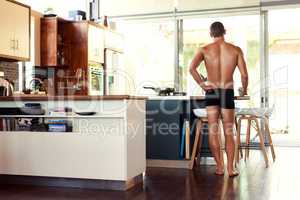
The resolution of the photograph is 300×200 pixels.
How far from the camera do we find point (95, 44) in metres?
7.12

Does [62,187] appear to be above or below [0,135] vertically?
below

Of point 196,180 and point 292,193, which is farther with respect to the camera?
point 196,180

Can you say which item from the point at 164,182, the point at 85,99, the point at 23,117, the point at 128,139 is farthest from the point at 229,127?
the point at 23,117

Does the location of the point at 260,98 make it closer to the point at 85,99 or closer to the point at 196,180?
the point at 196,180

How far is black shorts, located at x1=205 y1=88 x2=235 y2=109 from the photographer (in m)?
4.49

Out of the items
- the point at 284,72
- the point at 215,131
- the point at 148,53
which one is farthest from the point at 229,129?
the point at 148,53

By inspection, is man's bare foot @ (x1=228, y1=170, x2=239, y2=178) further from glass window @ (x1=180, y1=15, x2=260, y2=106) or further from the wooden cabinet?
the wooden cabinet

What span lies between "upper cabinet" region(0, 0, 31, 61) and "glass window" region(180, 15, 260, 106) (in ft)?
11.1

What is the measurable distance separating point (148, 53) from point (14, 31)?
3.77 meters

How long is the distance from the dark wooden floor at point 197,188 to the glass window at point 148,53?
3.75 m

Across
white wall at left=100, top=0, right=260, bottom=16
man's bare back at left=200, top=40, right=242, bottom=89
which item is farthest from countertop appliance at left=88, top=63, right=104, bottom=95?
man's bare back at left=200, top=40, right=242, bottom=89

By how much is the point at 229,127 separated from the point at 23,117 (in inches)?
88.1

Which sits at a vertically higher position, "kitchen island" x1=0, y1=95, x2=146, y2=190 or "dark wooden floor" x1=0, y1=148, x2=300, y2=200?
"kitchen island" x1=0, y1=95, x2=146, y2=190

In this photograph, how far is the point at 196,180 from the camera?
14.0 feet
